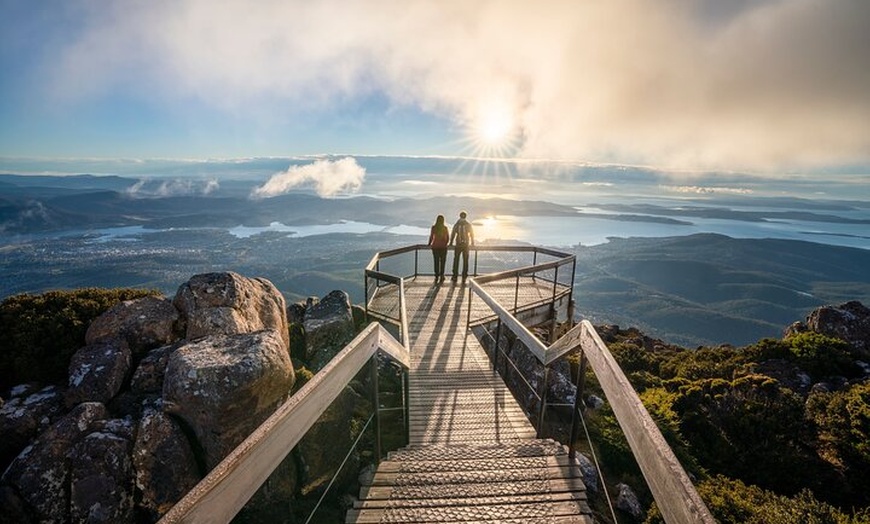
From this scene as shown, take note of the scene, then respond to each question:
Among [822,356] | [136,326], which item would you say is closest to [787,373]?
[822,356]

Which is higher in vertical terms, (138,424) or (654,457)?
(654,457)

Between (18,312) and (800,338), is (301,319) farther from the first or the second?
(800,338)

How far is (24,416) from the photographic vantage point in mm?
5074

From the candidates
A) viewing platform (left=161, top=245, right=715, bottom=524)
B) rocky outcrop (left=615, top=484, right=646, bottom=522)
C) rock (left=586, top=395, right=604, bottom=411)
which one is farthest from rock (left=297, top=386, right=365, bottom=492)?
rock (left=586, top=395, right=604, bottom=411)

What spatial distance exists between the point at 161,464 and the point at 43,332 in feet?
11.1

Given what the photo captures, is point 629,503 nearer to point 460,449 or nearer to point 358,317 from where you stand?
point 460,449

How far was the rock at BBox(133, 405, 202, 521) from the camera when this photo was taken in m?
4.68

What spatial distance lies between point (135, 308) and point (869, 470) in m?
11.9

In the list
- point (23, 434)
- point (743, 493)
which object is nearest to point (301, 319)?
point (23, 434)

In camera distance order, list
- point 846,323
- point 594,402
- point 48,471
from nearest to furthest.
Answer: point 48,471 → point 594,402 → point 846,323

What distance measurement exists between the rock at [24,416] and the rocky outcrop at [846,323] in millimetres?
19416

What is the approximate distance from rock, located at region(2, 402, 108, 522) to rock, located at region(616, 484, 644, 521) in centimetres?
698

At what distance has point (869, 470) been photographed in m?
6.27

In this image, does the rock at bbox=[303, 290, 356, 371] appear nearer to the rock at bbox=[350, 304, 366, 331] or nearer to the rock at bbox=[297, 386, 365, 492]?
the rock at bbox=[350, 304, 366, 331]
